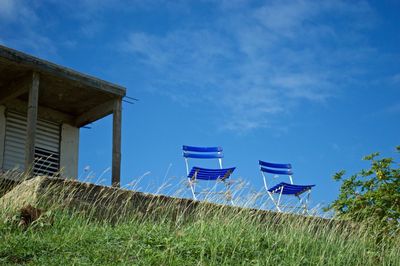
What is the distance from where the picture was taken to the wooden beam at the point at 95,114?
475 inches

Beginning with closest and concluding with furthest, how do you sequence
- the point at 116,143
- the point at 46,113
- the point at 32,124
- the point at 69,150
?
the point at 32,124
the point at 116,143
the point at 46,113
the point at 69,150

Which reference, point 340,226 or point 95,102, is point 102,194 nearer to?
point 340,226

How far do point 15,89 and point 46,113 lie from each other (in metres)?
1.74

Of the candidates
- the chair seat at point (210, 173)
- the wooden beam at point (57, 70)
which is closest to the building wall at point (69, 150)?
the wooden beam at point (57, 70)

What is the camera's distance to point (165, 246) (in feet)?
16.9

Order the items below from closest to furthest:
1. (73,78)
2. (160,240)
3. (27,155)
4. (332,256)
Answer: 1. (160,240)
2. (332,256)
3. (27,155)
4. (73,78)

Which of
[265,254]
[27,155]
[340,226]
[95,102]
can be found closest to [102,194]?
[265,254]

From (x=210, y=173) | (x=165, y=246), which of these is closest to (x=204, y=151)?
(x=210, y=173)

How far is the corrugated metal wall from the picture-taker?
12188 mm

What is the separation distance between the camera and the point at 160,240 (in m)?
5.25

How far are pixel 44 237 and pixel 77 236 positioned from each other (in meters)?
0.28

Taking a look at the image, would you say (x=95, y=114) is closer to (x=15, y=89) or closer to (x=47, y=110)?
(x=47, y=110)

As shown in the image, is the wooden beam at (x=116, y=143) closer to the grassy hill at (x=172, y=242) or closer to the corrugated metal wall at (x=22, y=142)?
the corrugated metal wall at (x=22, y=142)

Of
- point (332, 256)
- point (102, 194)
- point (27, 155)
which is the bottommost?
point (332, 256)
